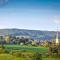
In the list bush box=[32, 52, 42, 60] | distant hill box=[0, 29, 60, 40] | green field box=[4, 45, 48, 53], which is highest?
distant hill box=[0, 29, 60, 40]

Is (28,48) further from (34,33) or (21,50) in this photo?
(34,33)

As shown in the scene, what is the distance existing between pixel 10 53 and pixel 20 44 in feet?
0.79

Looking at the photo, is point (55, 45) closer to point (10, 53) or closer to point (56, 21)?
point (56, 21)

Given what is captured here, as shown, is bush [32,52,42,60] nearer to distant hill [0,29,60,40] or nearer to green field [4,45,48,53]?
green field [4,45,48,53]

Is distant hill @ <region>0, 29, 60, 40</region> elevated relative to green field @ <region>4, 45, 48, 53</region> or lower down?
elevated

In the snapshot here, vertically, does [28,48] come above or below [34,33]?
below

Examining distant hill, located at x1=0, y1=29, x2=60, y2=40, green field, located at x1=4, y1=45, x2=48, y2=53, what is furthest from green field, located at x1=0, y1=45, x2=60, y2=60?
distant hill, located at x1=0, y1=29, x2=60, y2=40

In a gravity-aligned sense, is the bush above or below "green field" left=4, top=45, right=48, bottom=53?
below

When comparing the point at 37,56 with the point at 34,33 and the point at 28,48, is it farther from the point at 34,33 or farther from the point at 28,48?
the point at 34,33

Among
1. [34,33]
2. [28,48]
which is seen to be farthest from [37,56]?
[34,33]

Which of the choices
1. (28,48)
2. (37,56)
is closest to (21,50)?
(28,48)

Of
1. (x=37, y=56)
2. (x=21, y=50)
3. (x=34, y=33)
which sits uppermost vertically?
(x=34, y=33)

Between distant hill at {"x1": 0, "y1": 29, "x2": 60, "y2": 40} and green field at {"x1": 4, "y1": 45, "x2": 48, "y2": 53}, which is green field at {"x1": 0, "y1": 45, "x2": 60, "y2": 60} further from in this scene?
distant hill at {"x1": 0, "y1": 29, "x2": 60, "y2": 40}

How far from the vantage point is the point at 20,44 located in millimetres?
2830
